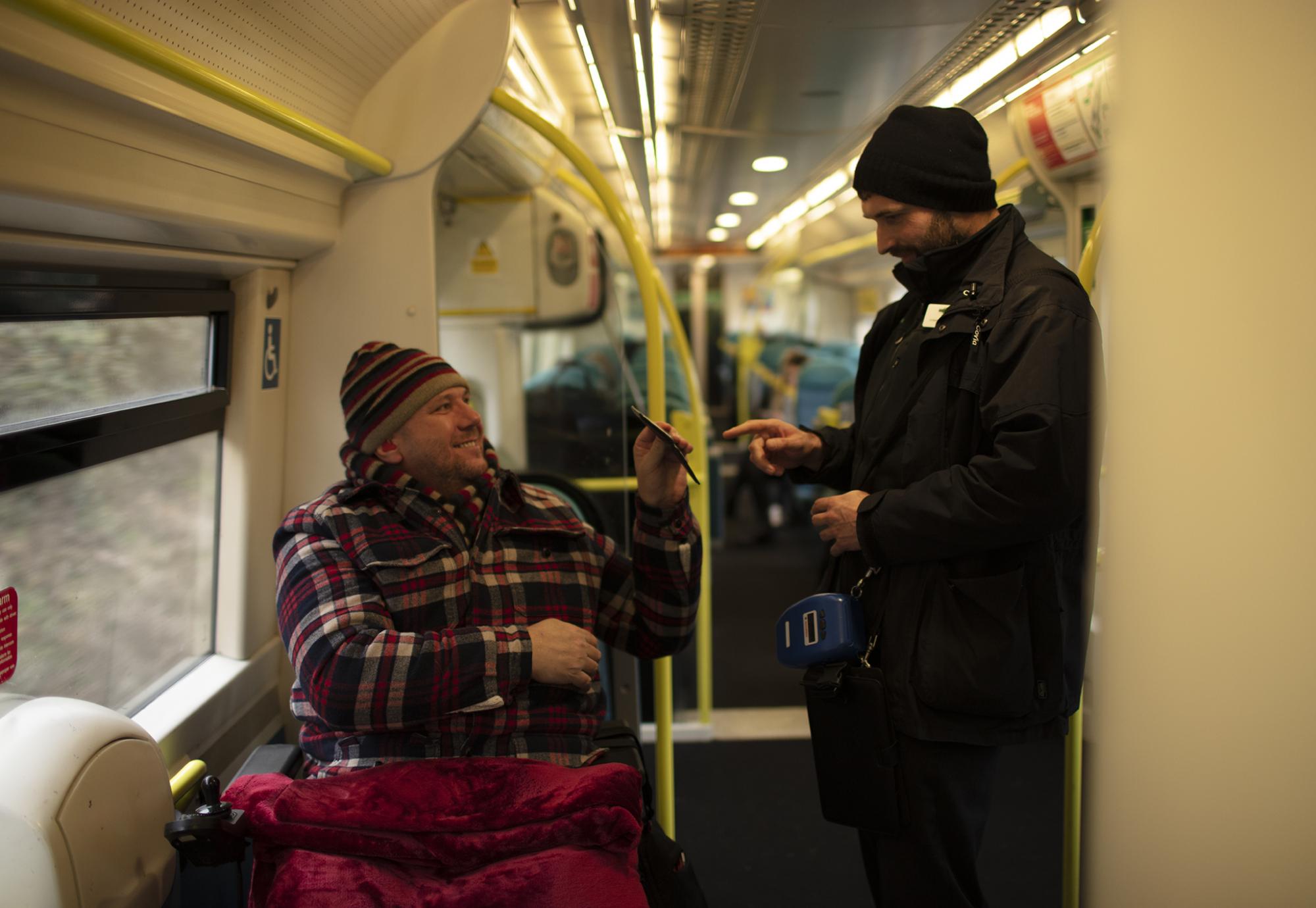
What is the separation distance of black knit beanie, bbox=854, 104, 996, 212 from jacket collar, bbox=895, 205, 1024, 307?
0.07m

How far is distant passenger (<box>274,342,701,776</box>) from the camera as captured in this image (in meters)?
1.75

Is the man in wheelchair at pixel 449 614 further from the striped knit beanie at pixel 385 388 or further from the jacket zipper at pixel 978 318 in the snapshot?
the jacket zipper at pixel 978 318

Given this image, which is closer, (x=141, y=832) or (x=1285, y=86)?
(x=1285, y=86)

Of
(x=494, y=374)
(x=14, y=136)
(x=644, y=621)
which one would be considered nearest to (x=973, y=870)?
(x=644, y=621)

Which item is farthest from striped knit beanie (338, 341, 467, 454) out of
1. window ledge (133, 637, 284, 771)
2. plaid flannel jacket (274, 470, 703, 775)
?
window ledge (133, 637, 284, 771)

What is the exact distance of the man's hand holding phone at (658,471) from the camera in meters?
2.01

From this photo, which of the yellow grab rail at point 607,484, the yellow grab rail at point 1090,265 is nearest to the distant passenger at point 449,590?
the yellow grab rail at point 607,484

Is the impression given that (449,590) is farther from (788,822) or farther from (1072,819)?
(788,822)

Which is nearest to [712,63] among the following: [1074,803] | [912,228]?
[912,228]

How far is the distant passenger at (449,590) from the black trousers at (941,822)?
0.60 metres

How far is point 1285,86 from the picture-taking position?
0.72 metres

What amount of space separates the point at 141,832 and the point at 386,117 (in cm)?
176

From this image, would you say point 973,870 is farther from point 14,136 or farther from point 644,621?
point 14,136

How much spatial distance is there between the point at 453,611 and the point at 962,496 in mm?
1005
